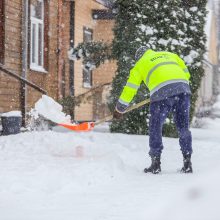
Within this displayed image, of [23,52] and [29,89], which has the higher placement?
[23,52]

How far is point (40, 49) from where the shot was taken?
12867 mm

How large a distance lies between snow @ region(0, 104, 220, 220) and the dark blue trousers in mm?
390

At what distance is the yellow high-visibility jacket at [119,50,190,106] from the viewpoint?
19.7 feet

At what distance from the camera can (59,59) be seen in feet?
44.5

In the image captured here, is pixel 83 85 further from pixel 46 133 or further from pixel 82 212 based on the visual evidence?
pixel 82 212

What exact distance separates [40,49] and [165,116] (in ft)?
24.1

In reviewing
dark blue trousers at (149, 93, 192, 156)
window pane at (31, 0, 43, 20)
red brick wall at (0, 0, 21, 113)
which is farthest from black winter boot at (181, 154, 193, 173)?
window pane at (31, 0, 43, 20)

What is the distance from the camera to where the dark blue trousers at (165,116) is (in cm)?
602

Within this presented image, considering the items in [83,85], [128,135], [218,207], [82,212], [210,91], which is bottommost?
[210,91]

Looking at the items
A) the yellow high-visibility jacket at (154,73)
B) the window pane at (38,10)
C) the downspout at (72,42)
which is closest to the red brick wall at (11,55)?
the window pane at (38,10)

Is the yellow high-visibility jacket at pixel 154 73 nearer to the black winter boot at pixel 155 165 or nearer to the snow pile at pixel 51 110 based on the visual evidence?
the black winter boot at pixel 155 165

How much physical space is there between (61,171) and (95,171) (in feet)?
1.24

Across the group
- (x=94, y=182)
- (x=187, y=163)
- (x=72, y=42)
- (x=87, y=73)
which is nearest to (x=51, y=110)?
(x=187, y=163)

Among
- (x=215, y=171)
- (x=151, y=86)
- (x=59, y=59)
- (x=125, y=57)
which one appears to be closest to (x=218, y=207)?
(x=215, y=171)
